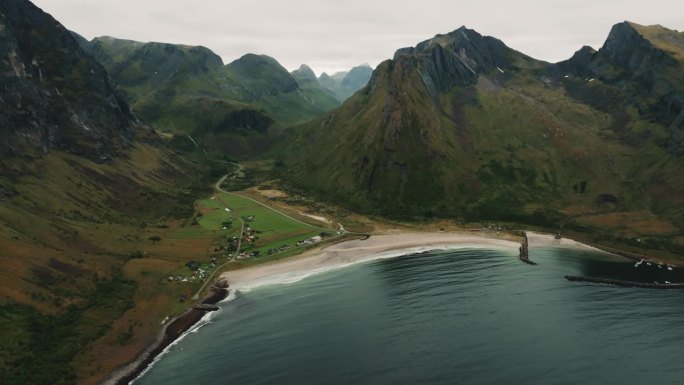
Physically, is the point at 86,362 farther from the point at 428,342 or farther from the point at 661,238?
the point at 661,238

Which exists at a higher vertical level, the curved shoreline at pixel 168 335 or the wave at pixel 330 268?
the wave at pixel 330 268

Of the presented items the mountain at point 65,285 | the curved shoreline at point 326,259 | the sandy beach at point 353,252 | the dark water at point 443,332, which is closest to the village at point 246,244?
the curved shoreline at point 326,259

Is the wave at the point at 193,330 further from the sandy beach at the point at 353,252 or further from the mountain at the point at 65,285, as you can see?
the sandy beach at the point at 353,252

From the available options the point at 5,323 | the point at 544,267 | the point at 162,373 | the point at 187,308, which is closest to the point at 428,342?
the point at 162,373

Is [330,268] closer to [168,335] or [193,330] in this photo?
[193,330]

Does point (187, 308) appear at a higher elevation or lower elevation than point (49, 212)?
lower

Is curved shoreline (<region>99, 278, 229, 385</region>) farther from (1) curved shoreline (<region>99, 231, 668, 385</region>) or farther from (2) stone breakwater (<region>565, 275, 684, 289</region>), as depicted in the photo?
(2) stone breakwater (<region>565, 275, 684, 289</region>)
